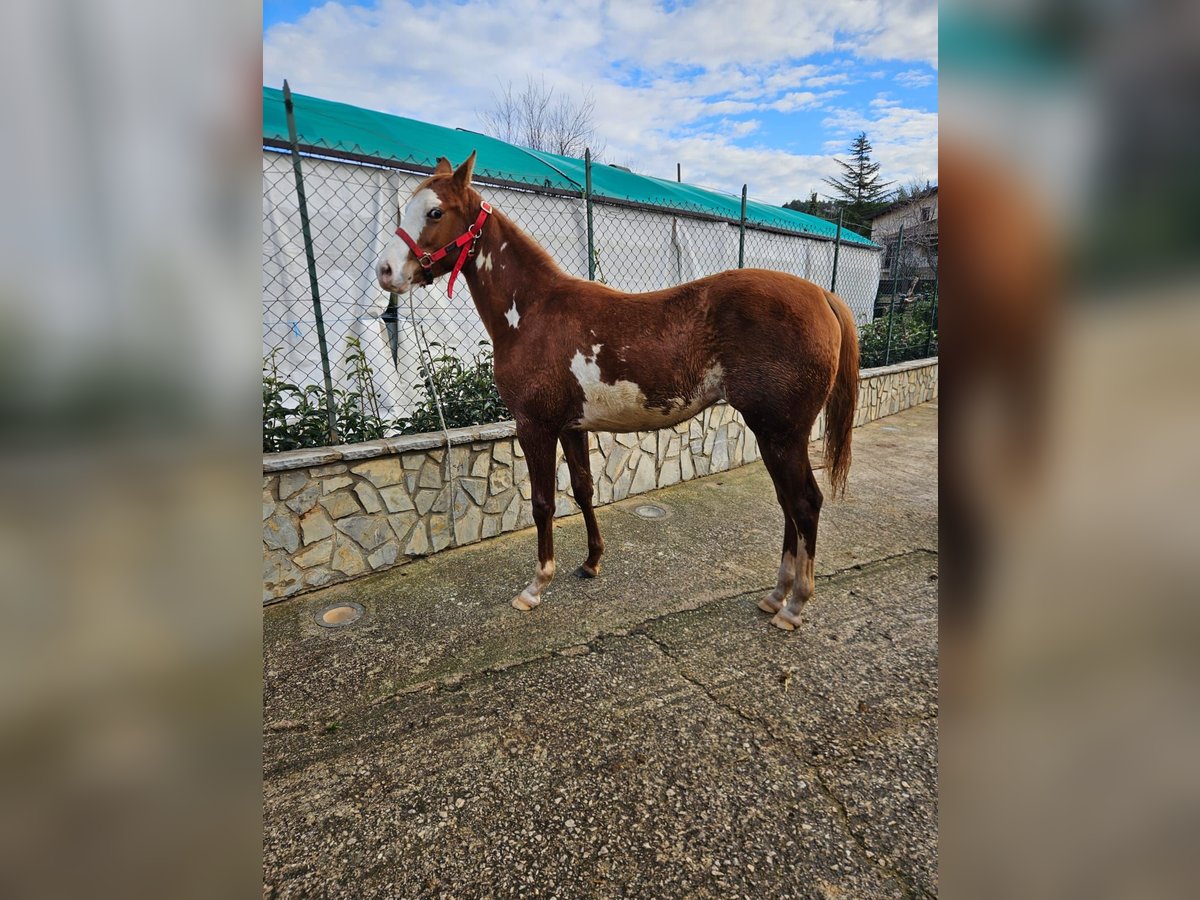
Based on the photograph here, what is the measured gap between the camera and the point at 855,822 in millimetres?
1588

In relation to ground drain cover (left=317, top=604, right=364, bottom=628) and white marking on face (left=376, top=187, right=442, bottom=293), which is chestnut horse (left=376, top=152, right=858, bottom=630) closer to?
white marking on face (left=376, top=187, right=442, bottom=293)

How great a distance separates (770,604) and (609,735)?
3.66 ft

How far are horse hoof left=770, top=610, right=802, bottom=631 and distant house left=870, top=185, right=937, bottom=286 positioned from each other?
1567 mm

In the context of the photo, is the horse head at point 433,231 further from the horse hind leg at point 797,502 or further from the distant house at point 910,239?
the distant house at point 910,239

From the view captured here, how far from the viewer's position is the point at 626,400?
2611 millimetres

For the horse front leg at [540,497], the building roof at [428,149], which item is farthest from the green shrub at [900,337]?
the horse front leg at [540,497]

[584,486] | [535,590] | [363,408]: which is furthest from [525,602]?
[363,408]

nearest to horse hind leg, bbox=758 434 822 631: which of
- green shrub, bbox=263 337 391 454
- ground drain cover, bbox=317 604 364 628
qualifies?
ground drain cover, bbox=317 604 364 628

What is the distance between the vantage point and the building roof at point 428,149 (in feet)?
15.2

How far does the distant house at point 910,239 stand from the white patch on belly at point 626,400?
99cm

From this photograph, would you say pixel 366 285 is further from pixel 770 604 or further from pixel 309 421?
pixel 770 604
